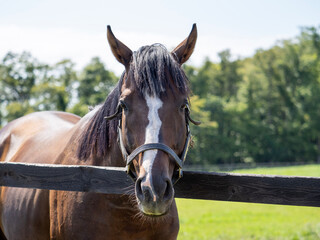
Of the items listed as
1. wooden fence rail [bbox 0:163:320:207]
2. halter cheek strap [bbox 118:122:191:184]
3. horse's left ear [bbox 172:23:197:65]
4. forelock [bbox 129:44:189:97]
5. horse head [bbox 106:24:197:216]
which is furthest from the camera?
horse's left ear [bbox 172:23:197:65]

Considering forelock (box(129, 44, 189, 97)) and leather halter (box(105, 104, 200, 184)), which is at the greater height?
forelock (box(129, 44, 189, 97))

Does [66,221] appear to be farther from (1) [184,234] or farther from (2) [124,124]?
(1) [184,234]

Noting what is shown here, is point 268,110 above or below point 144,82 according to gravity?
below

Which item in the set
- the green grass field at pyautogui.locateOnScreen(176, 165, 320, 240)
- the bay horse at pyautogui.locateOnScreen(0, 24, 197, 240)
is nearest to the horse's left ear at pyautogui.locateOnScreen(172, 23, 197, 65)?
the bay horse at pyautogui.locateOnScreen(0, 24, 197, 240)

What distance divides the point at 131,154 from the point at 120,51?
788mm

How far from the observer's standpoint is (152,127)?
2.20 metres

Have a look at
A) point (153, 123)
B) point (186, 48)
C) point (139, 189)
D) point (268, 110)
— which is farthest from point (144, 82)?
point (268, 110)

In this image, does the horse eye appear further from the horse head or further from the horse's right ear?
the horse's right ear

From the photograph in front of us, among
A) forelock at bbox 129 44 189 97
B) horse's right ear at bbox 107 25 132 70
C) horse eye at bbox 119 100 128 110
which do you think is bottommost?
horse eye at bbox 119 100 128 110

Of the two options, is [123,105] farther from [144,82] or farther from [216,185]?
[216,185]

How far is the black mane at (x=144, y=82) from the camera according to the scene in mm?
2324

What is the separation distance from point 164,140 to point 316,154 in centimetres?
5273

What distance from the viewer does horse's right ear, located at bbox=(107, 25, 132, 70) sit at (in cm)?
257

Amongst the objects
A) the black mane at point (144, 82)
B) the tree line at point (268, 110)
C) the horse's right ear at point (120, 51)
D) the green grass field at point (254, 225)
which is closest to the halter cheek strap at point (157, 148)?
the black mane at point (144, 82)
